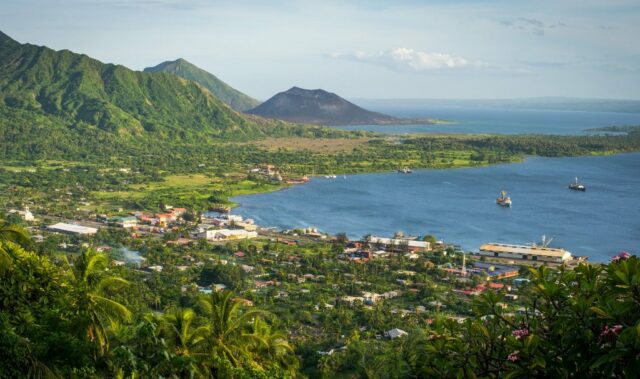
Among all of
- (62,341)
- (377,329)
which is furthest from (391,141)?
(62,341)

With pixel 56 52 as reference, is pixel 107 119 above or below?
below

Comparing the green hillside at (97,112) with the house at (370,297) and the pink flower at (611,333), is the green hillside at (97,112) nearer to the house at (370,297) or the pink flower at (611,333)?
the house at (370,297)

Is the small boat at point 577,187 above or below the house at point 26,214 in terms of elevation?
above

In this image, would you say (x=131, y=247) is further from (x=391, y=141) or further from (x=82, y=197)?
(x=391, y=141)

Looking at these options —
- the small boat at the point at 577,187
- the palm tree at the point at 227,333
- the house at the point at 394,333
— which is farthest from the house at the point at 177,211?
the palm tree at the point at 227,333

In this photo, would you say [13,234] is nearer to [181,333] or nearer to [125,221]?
[181,333]

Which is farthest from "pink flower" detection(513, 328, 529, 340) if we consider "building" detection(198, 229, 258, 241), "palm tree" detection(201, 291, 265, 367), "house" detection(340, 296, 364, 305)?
"building" detection(198, 229, 258, 241)
